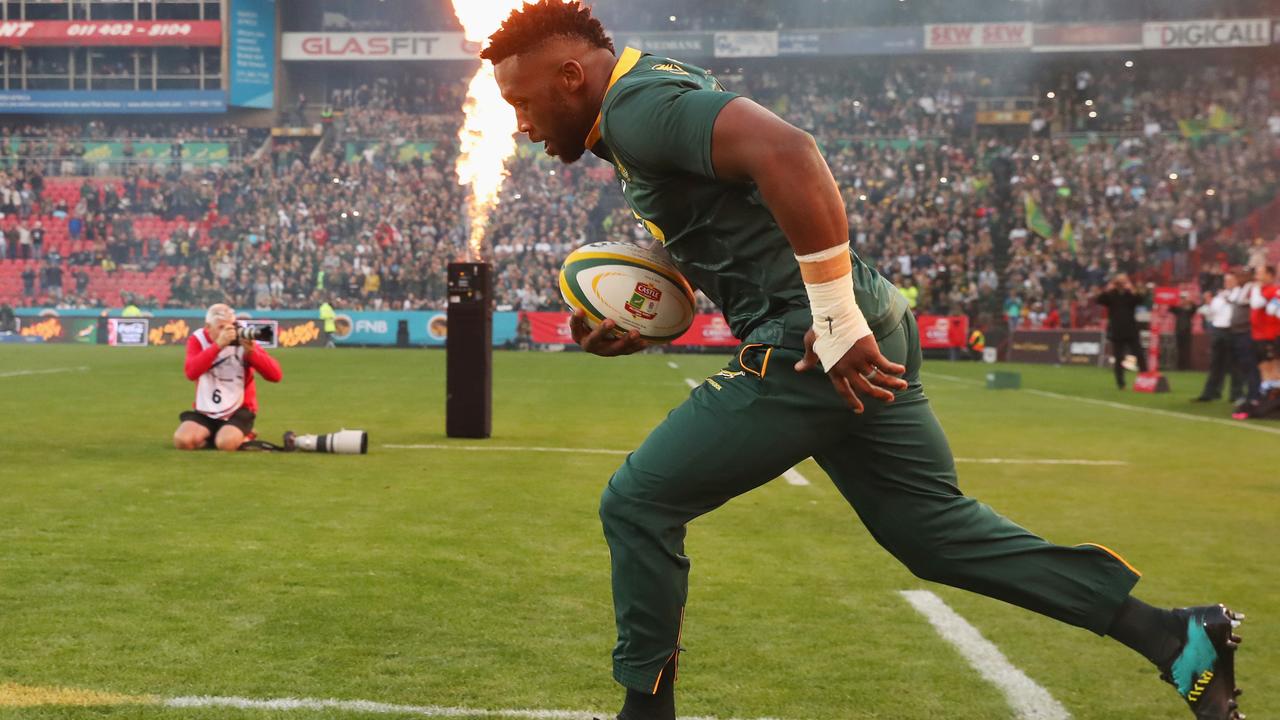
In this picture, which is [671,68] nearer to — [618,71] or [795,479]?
[618,71]

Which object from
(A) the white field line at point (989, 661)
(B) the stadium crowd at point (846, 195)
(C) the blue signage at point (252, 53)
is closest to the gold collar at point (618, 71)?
(A) the white field line at point (989, 661)

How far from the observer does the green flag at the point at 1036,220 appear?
39.7m

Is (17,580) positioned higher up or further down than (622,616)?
further down

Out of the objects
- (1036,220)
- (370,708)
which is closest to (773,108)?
(1036,220)

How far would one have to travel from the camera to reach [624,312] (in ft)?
12.5

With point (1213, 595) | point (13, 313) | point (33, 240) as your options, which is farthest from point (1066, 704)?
point (33, 240)

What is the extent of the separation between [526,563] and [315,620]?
143 cm

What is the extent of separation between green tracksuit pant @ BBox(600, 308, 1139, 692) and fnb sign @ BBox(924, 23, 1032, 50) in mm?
47345

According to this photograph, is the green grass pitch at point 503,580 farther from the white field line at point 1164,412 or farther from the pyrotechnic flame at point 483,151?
the pyrotechnic flame at point 483,151

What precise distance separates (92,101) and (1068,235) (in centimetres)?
3895

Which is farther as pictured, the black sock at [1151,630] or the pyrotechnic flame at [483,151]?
the pyrotechnic flame at [483,151]

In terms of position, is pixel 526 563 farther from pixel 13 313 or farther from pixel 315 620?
pixel 13 313

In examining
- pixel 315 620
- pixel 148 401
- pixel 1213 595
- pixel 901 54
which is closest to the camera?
pixel 315 620

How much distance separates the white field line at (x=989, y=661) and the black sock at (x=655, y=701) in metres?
1.32
